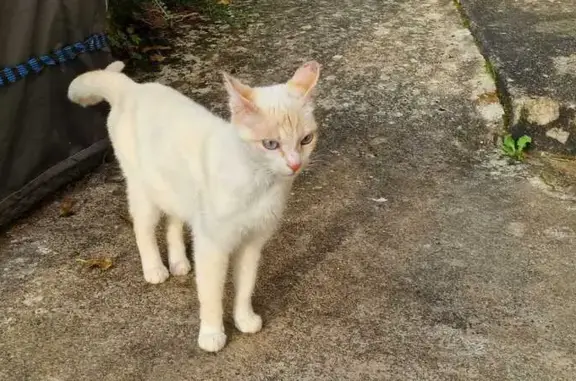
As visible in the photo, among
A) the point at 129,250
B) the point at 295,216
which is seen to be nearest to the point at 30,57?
the point at 129,250

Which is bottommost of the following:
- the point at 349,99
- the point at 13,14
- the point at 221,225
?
the point at 349,99

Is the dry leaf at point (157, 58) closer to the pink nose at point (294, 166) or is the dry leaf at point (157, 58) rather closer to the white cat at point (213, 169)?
the white cat at point (213, 169)

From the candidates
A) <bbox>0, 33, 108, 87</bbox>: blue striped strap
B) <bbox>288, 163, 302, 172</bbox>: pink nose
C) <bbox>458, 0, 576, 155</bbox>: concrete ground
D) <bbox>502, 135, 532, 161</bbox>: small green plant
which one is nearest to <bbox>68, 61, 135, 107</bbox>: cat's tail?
<bbox>0, 33, 108, 87</bbox>: blue striped strap

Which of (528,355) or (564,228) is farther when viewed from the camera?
(564,228)

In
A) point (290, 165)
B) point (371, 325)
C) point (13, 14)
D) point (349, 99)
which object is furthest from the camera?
point (349, 99)

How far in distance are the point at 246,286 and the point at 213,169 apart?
46cm

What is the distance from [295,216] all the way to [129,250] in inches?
27.6

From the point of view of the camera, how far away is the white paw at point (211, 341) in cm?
238

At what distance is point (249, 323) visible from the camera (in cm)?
247

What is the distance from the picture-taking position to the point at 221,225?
2266 millimetres

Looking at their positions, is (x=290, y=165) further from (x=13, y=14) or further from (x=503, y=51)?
(x=503, y=51)

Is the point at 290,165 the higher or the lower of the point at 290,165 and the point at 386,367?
the higher

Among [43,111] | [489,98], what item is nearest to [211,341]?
[43,111]

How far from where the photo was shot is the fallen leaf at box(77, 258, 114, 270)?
9.21 feet
